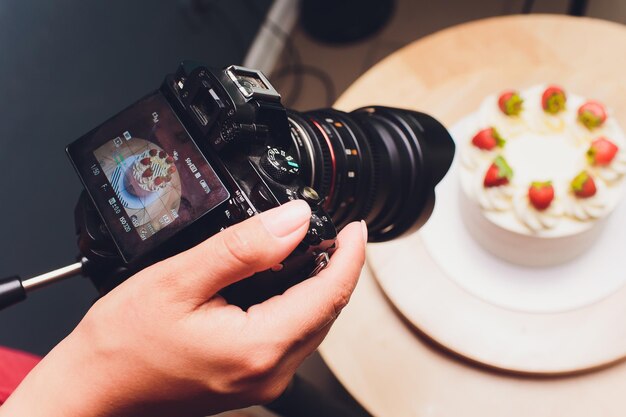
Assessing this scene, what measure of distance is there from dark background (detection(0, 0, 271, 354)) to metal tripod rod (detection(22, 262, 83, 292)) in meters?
0.35

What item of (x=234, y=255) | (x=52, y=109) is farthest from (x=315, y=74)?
(x=234, y=255)

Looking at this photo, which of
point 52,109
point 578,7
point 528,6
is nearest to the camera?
point 52,109

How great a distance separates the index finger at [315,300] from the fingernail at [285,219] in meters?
0.05

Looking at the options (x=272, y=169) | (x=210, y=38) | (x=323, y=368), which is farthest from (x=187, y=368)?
(x=210, y=38)

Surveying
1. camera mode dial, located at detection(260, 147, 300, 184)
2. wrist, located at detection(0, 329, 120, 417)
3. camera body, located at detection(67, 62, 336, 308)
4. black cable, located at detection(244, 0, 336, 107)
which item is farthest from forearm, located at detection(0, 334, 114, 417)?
black cable, located at detection(244, 0, 336, 107)

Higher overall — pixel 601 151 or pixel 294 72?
pixel 294 72

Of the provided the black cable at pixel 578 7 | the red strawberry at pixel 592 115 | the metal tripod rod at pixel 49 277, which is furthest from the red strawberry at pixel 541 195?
the black cable at pixel 578 7

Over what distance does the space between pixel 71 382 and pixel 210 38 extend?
98 centimetres

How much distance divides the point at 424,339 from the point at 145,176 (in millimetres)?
429

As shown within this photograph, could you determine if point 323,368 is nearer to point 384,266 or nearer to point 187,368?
point 384,266

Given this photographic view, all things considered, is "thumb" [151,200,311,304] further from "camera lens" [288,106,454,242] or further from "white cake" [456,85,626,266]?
"white cake" [456,85,626,266]

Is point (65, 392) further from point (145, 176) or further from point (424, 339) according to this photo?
point (424, 339)

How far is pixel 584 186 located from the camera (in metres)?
0.76

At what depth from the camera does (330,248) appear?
514mm
